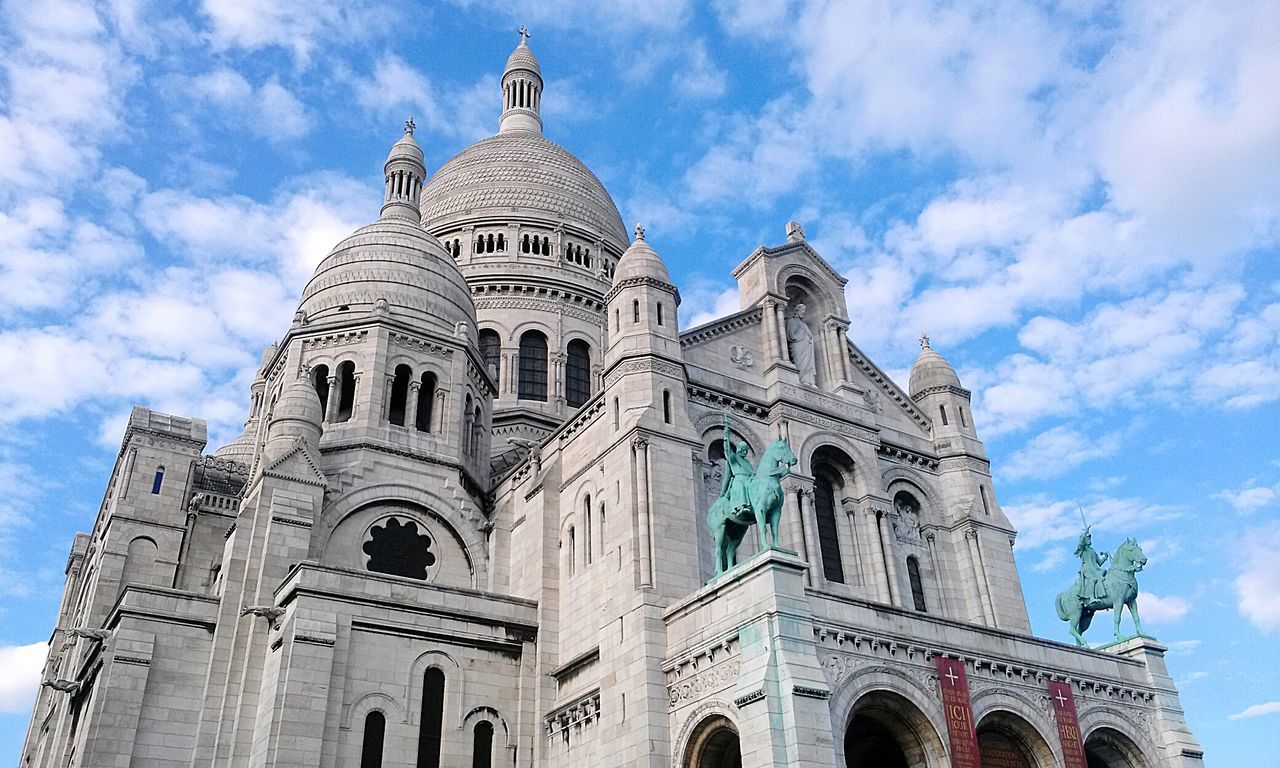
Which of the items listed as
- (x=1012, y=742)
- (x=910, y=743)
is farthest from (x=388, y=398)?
(x=1012, y=742)

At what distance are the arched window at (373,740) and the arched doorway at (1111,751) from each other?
18606 mm

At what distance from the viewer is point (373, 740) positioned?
27.2 m

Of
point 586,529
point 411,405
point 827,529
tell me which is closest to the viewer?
point 586,529

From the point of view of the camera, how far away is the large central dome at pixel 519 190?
56.5m

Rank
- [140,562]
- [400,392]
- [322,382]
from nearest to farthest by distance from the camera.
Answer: [140,562] → [322,382] → [400,392]

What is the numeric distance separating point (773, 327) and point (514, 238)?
23950 mm

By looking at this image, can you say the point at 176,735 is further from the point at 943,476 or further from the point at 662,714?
the point at 943,476

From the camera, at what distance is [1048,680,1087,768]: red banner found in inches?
1032

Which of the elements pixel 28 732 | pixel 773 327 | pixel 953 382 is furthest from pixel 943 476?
pixel 28 732

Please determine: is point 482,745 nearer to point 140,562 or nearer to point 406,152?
point 140,562

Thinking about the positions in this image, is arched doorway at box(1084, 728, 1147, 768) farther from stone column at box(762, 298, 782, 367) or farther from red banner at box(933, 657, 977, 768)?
stone column at box(762, 298, 782, 367)

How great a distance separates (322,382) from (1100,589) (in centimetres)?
2650

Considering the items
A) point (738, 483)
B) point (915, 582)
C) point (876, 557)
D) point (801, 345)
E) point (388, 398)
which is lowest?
point (738, 483)

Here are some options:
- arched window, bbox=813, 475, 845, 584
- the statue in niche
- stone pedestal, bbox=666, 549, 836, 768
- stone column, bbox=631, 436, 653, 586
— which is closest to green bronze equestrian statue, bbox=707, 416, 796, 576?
stone pedestal, bbox=666, 549, 836, 768
